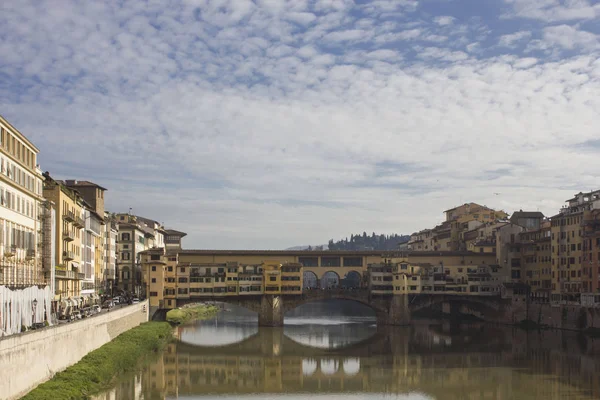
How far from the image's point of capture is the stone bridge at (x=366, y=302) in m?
82.6

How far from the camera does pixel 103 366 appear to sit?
136ft

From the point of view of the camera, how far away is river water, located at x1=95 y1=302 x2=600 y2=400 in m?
43.4

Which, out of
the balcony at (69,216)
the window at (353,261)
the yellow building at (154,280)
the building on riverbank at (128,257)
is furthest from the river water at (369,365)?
the building on riverbank at (128,257)

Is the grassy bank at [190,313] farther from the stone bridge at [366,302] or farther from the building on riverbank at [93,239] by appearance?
the building on riverbank at [93,239]

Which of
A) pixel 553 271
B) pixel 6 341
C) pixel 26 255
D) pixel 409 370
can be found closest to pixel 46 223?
pixel 26 255

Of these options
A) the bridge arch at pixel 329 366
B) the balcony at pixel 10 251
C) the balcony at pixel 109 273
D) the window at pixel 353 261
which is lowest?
the bridge arch at pixel 329 366

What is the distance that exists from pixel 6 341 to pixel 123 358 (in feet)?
71.1

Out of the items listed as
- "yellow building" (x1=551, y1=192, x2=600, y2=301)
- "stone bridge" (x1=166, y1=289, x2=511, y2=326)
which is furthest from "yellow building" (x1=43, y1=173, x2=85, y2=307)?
"yellow building" (x1=551, y1=192, x2=600, y2=301)

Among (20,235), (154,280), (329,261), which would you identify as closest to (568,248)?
(329,261)

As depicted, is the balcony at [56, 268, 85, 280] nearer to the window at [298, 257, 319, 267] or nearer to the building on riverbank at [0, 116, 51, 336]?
the building on riverbank at [0, 116, 51, 336]

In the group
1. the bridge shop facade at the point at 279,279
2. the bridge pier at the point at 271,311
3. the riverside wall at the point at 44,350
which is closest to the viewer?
the riverside wall at the point at 44,350

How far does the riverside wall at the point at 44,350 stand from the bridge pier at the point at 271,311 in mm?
33030

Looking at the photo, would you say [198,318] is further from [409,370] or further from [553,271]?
[409,370]

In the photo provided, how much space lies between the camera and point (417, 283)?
8675 centimetres
